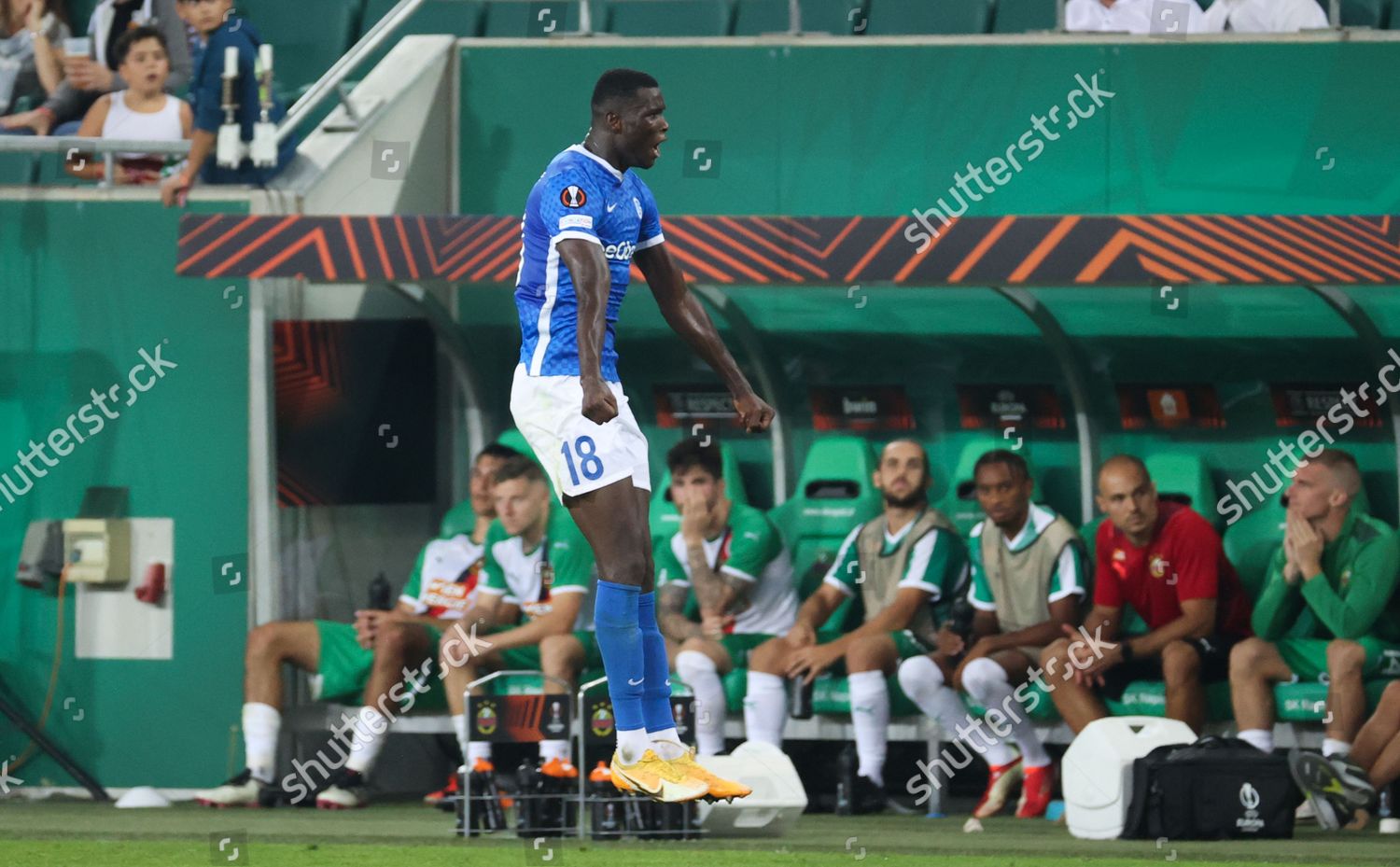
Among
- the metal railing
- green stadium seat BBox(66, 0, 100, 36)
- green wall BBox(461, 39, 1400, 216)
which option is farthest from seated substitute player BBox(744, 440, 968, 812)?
green stadium seat BBox(66, 0, 100, 36)

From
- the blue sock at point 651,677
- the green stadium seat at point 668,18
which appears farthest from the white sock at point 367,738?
the blue sock at point 651,677

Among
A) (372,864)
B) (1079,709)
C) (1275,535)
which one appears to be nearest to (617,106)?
(372,864)

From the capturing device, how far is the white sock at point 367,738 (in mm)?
10203

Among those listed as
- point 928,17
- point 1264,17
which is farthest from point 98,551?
point 1264,17

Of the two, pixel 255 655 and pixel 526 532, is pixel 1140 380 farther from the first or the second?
pixel 255 655

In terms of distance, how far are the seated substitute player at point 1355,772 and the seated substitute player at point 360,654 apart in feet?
12.2

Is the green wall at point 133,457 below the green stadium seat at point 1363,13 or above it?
below

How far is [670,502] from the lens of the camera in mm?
10641

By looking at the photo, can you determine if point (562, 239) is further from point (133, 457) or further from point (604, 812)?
point (133, 457)

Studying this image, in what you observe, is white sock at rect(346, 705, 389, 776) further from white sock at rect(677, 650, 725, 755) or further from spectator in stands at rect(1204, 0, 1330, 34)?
spectator in stands at rect(1204, 0, 1330, 34)

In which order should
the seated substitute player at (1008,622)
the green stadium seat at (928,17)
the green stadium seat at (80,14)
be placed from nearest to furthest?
the seated substitute player at (1008,622)
the green stadium seat at (928,17)
the green stadium seat at (80,14)

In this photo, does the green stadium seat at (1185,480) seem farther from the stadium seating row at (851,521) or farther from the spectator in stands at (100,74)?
the spectator in stands at (100,74)

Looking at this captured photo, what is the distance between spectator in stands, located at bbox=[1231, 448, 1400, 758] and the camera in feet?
30.9

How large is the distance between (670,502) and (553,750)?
5.57 ft
